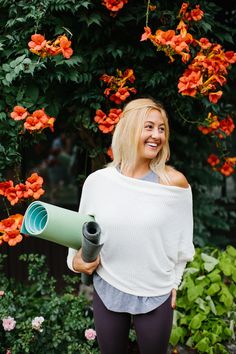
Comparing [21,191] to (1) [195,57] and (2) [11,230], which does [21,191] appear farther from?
(1) [195,57]

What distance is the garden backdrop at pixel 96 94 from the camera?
2561 millimetres

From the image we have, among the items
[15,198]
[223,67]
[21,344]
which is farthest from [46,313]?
[223,67]

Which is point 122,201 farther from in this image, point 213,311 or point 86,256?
point 213,311

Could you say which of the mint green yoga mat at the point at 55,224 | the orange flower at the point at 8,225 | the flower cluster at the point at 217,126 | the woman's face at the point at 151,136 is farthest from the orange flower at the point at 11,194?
the flower cluster at the point at 217,126

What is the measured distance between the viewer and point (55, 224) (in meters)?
1.97

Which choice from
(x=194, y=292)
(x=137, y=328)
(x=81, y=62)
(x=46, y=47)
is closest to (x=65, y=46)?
(x=46, y=47)

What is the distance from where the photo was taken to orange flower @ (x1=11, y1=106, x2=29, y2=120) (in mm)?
2531

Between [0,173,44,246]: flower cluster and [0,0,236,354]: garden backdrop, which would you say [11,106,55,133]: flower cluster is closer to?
[0,0,236,354]: garden backdrop

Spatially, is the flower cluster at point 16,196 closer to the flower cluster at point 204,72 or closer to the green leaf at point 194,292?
the flower cluster at point 204,72

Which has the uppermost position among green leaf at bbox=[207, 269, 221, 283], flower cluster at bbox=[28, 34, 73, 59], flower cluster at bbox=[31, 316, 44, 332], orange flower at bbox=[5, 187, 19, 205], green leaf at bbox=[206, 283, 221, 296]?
flower cluster at bbox=[28, 34, 73, 59]

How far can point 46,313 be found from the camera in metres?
2.99

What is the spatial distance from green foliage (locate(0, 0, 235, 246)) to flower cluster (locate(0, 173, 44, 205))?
19cm

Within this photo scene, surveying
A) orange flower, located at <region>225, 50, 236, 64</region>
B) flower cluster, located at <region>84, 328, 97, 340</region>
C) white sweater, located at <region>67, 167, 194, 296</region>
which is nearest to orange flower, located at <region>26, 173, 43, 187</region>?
white sweater, located at <region>67, 167, 194, 296</region>

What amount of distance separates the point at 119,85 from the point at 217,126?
0.61 metres
